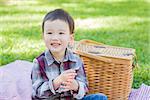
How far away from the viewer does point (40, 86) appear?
2887 mm

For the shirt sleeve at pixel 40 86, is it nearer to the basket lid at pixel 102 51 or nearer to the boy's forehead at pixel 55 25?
the boy's forehead at pixel 55 25

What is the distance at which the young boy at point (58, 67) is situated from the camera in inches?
112

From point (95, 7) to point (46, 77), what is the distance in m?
4.17

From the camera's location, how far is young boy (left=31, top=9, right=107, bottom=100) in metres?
2.84

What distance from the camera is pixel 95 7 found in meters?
6.99

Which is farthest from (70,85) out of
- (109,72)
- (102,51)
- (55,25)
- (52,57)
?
(102,51)

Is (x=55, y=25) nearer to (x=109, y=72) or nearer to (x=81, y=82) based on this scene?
(x=81, y=82)

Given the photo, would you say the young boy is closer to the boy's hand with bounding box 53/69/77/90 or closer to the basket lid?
the boy's hand with bounding box 53/69/77/90

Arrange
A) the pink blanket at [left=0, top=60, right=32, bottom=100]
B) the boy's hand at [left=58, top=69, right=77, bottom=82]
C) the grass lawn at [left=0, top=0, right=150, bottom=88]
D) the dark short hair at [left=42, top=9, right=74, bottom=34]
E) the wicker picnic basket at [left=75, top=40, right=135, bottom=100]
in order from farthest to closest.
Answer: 1. the grass lawn at [left=0, top=0, right=150, bottom=88]
2. the pink blanket at [left=0, top=60, right=32, bottom=100]
3. the wicker picnic basket at [left=75, top=40, right=135, bottom=100]
4. the dark short hair at [left=42, top=9, right=74, bottom=34]
5. the boy's hand at [left=58, top=69, right=77, bottom=82]

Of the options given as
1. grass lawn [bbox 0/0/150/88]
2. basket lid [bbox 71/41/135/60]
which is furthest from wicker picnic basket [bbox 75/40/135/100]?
grass lawn [bbox 0/0/150/88]

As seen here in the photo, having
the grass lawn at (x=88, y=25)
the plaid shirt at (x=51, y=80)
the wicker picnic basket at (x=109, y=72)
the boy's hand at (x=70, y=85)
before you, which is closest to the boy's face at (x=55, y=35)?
the plaid shirt at (x=51, y=80)

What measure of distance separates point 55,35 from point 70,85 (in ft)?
1.03

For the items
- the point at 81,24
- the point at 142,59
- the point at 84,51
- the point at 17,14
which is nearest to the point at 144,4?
the point at 81,24

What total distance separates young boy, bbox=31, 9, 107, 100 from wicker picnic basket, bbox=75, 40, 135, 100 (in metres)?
0.29
